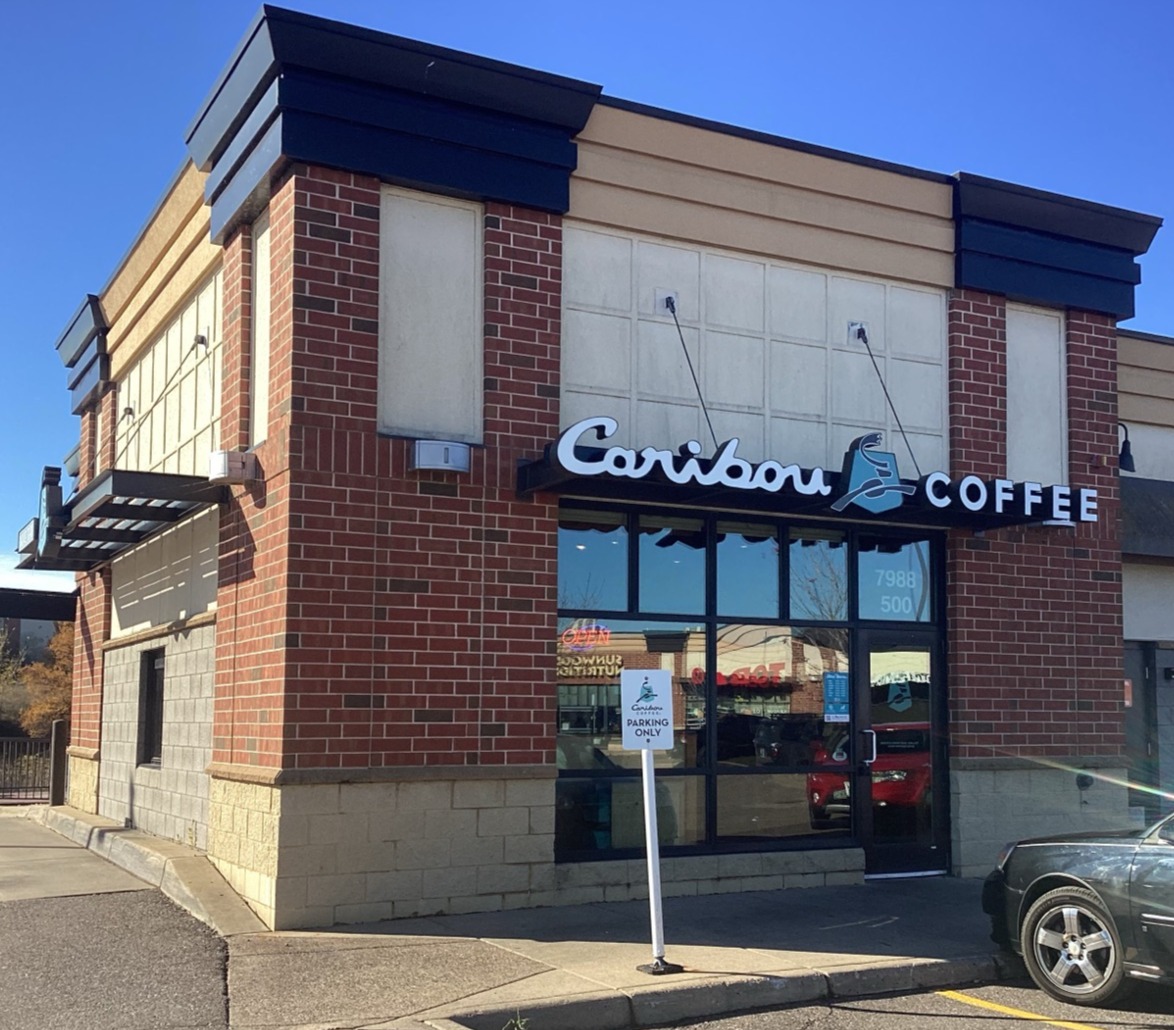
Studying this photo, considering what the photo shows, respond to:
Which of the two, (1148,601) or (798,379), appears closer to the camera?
(798,379)

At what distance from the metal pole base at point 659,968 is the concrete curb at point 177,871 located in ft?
9.54

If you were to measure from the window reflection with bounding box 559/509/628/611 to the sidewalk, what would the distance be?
2513 millimetres

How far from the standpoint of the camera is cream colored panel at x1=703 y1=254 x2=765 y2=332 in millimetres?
12148

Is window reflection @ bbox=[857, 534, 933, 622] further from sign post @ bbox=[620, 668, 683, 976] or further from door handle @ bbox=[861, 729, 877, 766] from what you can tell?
sign post @ bbox=[620, 668, 683, 976]

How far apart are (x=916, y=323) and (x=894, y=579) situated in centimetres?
250

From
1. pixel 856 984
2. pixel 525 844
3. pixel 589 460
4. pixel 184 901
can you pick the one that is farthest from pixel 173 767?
pixel 856 984

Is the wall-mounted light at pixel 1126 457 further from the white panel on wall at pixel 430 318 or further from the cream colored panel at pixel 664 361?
the white panel on wall at pixel 430 318

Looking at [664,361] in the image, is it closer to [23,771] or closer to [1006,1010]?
[1006,1010]

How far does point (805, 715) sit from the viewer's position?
12.3 metres

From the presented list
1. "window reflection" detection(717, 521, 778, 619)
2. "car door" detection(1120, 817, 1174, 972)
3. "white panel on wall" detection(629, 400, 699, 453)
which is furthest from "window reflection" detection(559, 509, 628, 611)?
"car door" detection(1120, 817, 1174, 972)

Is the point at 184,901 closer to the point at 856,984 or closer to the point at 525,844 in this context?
the point at 525,844

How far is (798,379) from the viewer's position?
12469mm

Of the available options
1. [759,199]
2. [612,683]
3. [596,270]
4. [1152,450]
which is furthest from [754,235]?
[1152,450]

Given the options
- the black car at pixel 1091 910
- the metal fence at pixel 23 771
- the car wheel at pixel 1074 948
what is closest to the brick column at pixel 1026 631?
the black car at pixel 1091 910
